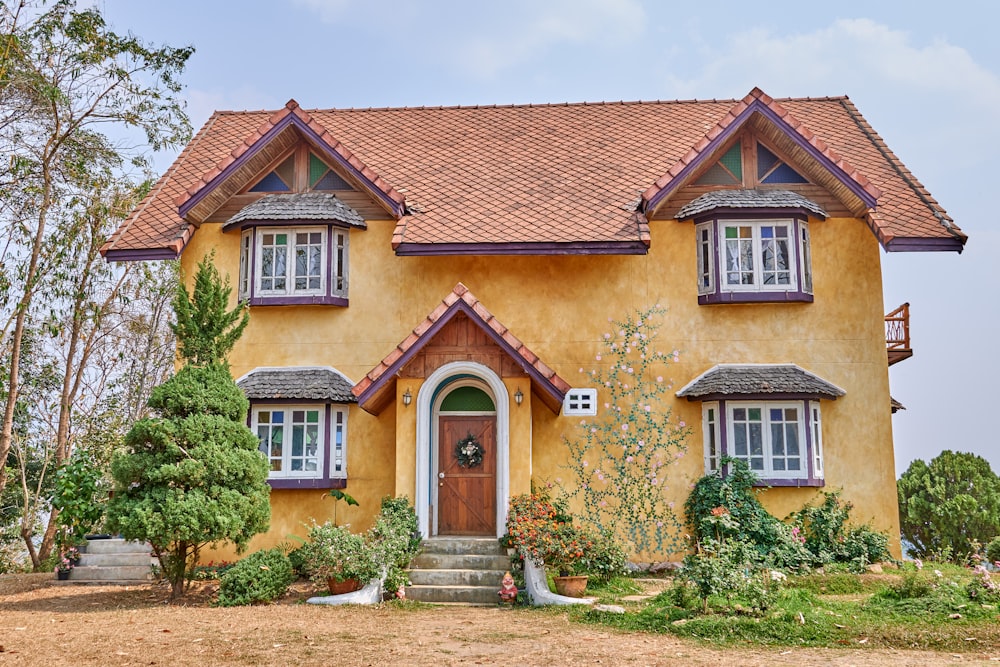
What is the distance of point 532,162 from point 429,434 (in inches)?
259

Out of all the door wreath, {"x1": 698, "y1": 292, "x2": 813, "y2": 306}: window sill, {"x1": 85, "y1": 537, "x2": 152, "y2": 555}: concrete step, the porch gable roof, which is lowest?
{"x1": 85, "y1": 537, "x2": 152, "y2": 555}: concrete step

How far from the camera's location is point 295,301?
16.8 m

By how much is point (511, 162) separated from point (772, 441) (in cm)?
757

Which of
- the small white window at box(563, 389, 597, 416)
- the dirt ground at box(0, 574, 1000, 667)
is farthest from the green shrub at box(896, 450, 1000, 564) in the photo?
the dirt ground at box(0, 574, 1000, 667)

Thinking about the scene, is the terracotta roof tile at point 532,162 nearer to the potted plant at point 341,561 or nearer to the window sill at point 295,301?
the window sill at point 295,301

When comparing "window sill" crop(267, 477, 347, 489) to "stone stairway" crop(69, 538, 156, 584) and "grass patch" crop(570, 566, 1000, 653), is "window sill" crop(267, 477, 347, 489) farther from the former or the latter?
"grass patch" crop(570, 566, 1000, 653)

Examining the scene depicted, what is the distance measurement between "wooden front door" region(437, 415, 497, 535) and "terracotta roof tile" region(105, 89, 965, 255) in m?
3.24

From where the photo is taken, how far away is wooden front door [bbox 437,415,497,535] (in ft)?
50.8

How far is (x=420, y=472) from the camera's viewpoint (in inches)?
586

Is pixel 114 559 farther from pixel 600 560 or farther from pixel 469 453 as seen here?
pixel 600 560

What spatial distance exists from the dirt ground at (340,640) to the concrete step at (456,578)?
763 mm

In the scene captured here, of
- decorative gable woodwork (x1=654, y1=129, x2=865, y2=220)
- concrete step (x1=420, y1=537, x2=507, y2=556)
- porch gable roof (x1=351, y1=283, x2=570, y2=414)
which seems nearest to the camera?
concrete step (x1=420, y1=537, x2=507, y2=556)

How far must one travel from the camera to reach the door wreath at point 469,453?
613 inches

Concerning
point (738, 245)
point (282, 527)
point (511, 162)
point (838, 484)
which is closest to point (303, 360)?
point (282, 527)
